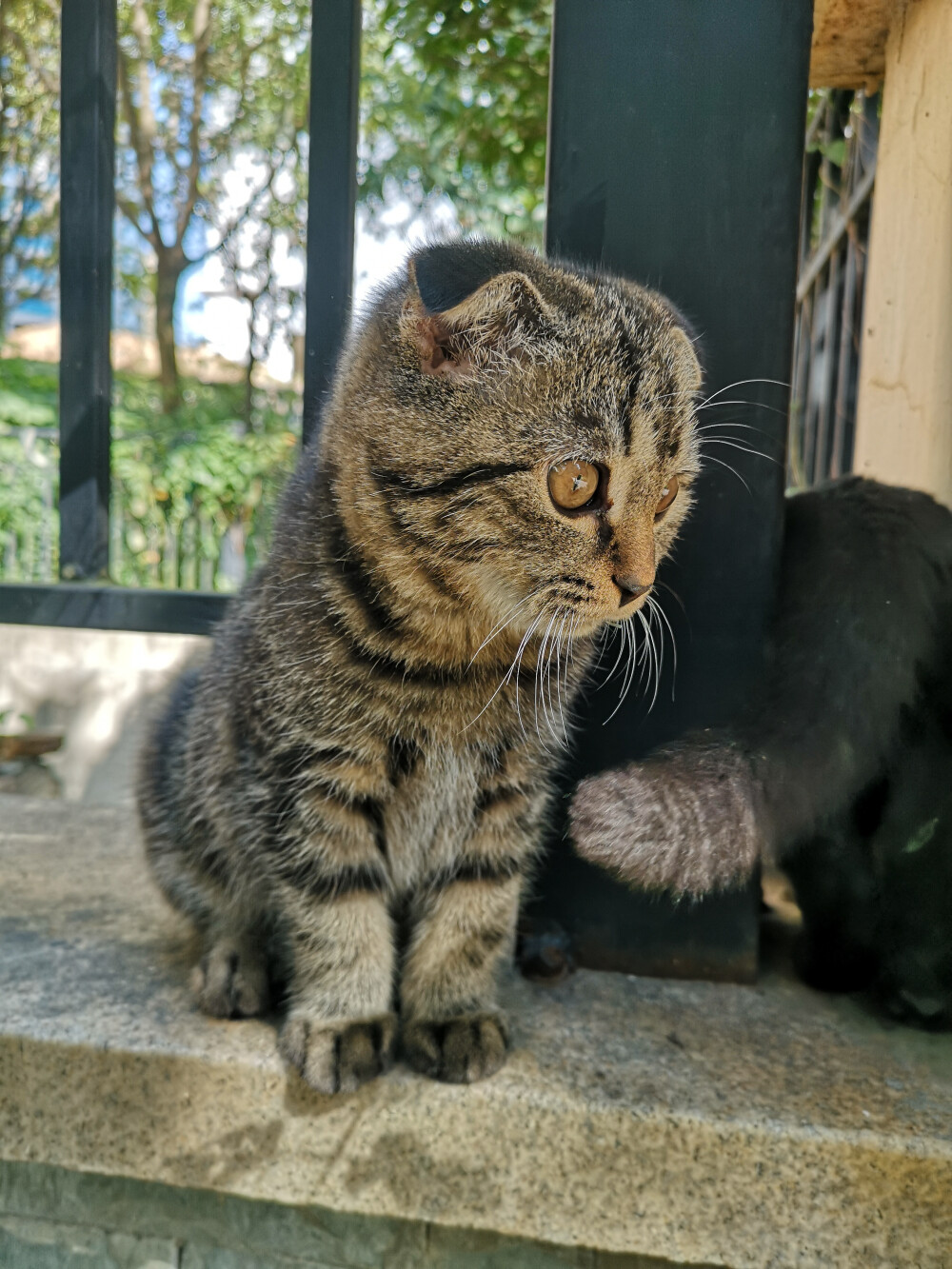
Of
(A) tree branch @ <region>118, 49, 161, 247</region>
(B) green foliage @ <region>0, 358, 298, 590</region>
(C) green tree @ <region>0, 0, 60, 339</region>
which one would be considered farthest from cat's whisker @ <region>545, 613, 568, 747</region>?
(A) tree branch @ <region>118, 49, 161, 247</region>

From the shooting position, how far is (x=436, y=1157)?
146 cm

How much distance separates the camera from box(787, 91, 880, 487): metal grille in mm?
3148

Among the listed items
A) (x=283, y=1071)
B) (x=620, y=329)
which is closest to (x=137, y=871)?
(x=283, y=1071)

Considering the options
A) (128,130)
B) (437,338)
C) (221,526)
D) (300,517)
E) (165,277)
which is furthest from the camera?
(165,277)

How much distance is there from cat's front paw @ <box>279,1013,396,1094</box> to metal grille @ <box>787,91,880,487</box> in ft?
6.17

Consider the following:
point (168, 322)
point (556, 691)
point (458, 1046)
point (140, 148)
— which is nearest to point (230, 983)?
point (458, 1046)

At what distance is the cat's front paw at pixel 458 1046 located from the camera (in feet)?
4.91

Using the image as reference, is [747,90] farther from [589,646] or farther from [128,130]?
[128,130]

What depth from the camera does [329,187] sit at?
5.98ft

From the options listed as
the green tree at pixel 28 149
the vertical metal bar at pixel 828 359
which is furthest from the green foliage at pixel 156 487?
the vertical metal bar at pixel 828 359

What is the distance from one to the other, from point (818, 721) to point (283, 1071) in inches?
37.8

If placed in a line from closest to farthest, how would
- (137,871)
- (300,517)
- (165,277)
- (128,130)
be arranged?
(300,517), (137,871), (128,130), (165,277)

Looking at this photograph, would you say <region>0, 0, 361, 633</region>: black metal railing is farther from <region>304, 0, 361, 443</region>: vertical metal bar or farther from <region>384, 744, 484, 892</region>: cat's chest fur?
<region>384, 744, 484, 892</region>: cat's chest fur

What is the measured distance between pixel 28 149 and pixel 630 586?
9.85m
